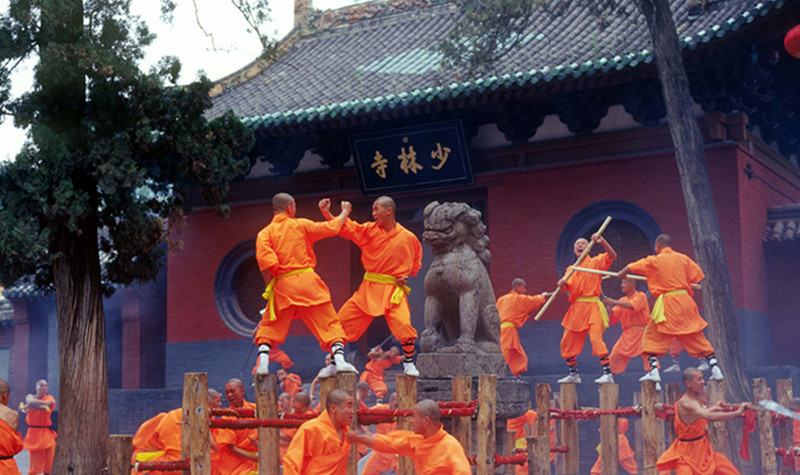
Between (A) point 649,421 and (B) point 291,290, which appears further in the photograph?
(A) point 649,421

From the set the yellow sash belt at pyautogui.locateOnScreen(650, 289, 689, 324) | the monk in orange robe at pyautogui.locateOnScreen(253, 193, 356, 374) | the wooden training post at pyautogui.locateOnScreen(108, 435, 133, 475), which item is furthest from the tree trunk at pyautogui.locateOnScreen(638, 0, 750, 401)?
the wooden training post at pyautogui.locateOnScreen(108, 435, 133, 475)

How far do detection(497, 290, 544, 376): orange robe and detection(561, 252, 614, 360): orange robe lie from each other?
764 mm

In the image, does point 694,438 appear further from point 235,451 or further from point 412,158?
point 412,158

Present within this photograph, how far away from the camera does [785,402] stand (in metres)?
9.73

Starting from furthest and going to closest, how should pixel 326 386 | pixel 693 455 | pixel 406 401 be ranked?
pixel 693 455
pixel 406 401
pixel 326 386

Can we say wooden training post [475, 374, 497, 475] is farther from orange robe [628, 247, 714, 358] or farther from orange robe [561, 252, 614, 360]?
orange robe [561, 252, 614, 360]

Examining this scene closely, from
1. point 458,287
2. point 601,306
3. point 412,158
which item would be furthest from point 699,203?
point 412,158

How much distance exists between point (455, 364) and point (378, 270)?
1060 mm

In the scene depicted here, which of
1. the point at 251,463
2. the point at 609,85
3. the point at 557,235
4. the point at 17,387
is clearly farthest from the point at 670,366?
the point at 17,387

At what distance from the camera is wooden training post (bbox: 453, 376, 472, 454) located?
7.30 metres

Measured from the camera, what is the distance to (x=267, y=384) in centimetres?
680

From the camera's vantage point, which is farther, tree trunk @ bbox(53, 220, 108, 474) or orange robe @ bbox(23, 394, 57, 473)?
orange robe @ bbox(23, 394, 57, 473)

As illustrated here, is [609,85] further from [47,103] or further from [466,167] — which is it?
[47,103]

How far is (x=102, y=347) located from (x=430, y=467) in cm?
505
